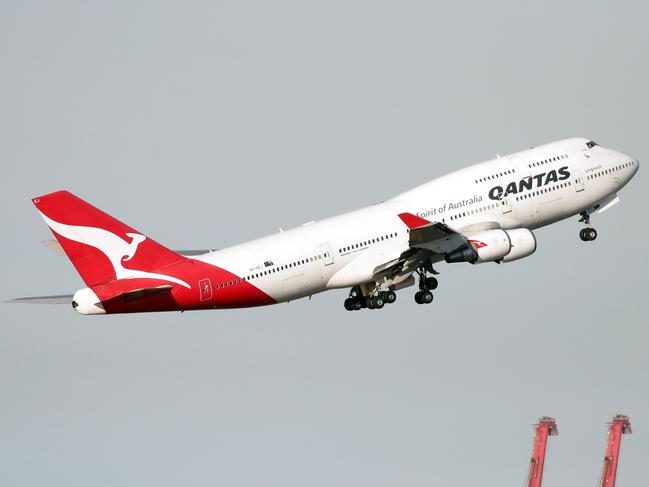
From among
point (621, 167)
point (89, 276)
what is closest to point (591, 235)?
point (621, 167)

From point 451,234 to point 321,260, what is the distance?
7.00 m

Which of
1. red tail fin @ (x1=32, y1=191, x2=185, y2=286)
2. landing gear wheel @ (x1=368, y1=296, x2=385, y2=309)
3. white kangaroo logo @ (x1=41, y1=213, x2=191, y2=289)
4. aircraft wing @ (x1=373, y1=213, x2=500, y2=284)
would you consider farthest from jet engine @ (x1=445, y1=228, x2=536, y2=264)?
red tail fin @ (x1=32, y1=191, x2=185, y2=286)

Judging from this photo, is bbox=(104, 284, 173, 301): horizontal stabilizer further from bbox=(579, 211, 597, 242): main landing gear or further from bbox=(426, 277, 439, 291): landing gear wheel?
bbox=(579, 211, 597, 242): main landing gear

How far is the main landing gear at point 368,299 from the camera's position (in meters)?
86.7

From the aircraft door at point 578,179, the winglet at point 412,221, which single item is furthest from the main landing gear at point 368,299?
the aircraft door at point 578,179

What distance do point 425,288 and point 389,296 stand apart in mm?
2134

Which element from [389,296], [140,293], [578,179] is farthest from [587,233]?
[140,293]

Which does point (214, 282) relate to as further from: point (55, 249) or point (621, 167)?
point (621, 167)

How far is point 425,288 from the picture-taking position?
286 feet

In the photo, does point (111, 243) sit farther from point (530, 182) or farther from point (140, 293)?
point (530, 182)

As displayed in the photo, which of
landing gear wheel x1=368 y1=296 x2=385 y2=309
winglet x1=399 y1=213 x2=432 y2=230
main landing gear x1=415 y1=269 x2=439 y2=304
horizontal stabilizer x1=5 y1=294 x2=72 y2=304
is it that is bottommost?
horizontal stabilizer x1=5 y1=294 x2=72 y2=304

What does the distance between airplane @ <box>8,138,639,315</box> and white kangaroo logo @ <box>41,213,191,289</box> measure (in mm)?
50

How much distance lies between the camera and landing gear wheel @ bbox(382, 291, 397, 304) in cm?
8656

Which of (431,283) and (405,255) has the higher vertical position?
(431,283)
